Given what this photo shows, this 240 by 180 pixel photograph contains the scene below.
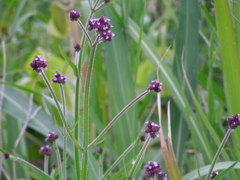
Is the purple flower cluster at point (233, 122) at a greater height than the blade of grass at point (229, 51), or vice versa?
the blade of grass at point (229, 51)

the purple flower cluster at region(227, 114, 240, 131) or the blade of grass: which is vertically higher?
the blade of grass

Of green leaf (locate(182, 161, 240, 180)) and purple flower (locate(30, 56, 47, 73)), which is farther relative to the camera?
green leaf (locate(182, 161, 240, 180))

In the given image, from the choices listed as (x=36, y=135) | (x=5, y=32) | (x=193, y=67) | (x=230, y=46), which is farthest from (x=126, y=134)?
(x=5, y=32)

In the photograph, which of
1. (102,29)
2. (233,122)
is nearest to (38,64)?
(102,29)

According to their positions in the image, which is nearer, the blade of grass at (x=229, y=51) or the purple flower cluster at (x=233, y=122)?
the purple flower cluster at (x=233, y=122)

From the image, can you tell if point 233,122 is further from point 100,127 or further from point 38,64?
point 100,127

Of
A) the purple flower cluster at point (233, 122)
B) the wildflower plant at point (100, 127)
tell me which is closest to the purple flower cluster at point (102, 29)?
the wildflower plant at point (100, 127)

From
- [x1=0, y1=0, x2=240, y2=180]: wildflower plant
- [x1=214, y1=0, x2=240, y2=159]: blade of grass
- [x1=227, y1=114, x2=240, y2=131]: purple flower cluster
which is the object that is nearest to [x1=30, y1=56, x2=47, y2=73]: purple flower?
[x1=0, y1=0, x2=240, y2=180]: wildflower plant

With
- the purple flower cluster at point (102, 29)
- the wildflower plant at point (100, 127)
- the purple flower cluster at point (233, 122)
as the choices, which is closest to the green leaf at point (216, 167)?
the wildflower plant at point (100, 127)

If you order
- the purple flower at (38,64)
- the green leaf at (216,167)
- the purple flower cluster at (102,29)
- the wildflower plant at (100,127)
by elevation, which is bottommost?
the green leaf at (216,167)

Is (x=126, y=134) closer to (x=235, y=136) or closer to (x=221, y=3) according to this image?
(x=235, y=136)

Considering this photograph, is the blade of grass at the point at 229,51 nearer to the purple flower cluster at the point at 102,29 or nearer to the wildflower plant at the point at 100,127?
the wildflower plant at the point at 100,127

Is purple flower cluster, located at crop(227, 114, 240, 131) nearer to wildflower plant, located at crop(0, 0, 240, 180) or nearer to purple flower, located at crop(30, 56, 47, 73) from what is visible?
wildflower plant, located at crop(0, 0, 240, 180)
